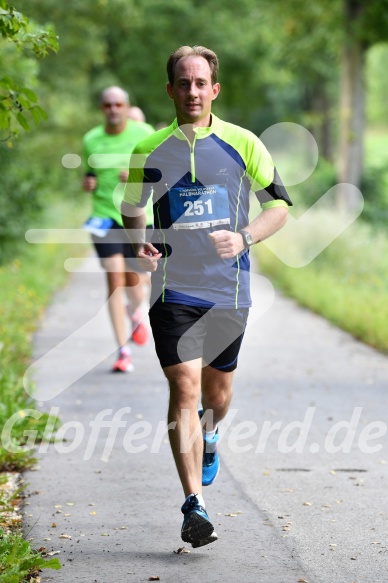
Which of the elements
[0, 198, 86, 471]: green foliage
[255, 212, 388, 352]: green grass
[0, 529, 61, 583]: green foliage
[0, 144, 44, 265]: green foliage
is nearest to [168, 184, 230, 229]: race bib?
[0, 529, 61, 583]: green foliage

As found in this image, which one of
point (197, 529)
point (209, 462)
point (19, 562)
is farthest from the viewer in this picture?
point (209, 462)

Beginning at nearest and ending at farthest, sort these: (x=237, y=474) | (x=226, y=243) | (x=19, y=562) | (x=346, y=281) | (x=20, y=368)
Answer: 1. (x=19, y=562)
2. (x=226, y=243)
3. (x=237, y=474)
4. (x=20, y=368)
5. (x=346, y=281)

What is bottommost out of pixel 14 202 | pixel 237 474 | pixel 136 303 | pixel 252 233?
pixel 237 474

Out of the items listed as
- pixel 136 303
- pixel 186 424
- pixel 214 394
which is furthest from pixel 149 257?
pixel 136 303

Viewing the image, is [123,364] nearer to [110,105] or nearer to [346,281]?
[110,105]

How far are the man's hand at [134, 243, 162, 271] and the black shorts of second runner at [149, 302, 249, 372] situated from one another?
0.17 metres

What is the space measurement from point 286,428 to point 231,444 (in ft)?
1.68

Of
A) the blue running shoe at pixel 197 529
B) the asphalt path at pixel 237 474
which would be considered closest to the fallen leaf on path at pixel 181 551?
the asphalt path at pixel 237 474

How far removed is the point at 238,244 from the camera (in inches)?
195

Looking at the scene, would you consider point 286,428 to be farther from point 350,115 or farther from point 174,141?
point 350,115

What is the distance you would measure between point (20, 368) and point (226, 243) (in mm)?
4374

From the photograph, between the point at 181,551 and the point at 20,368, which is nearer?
the point at 181,551

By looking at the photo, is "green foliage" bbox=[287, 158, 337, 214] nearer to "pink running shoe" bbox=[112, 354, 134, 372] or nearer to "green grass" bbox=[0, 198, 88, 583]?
"green grass" bbox=[0, 198, 88, 583]

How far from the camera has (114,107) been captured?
9.92 m
